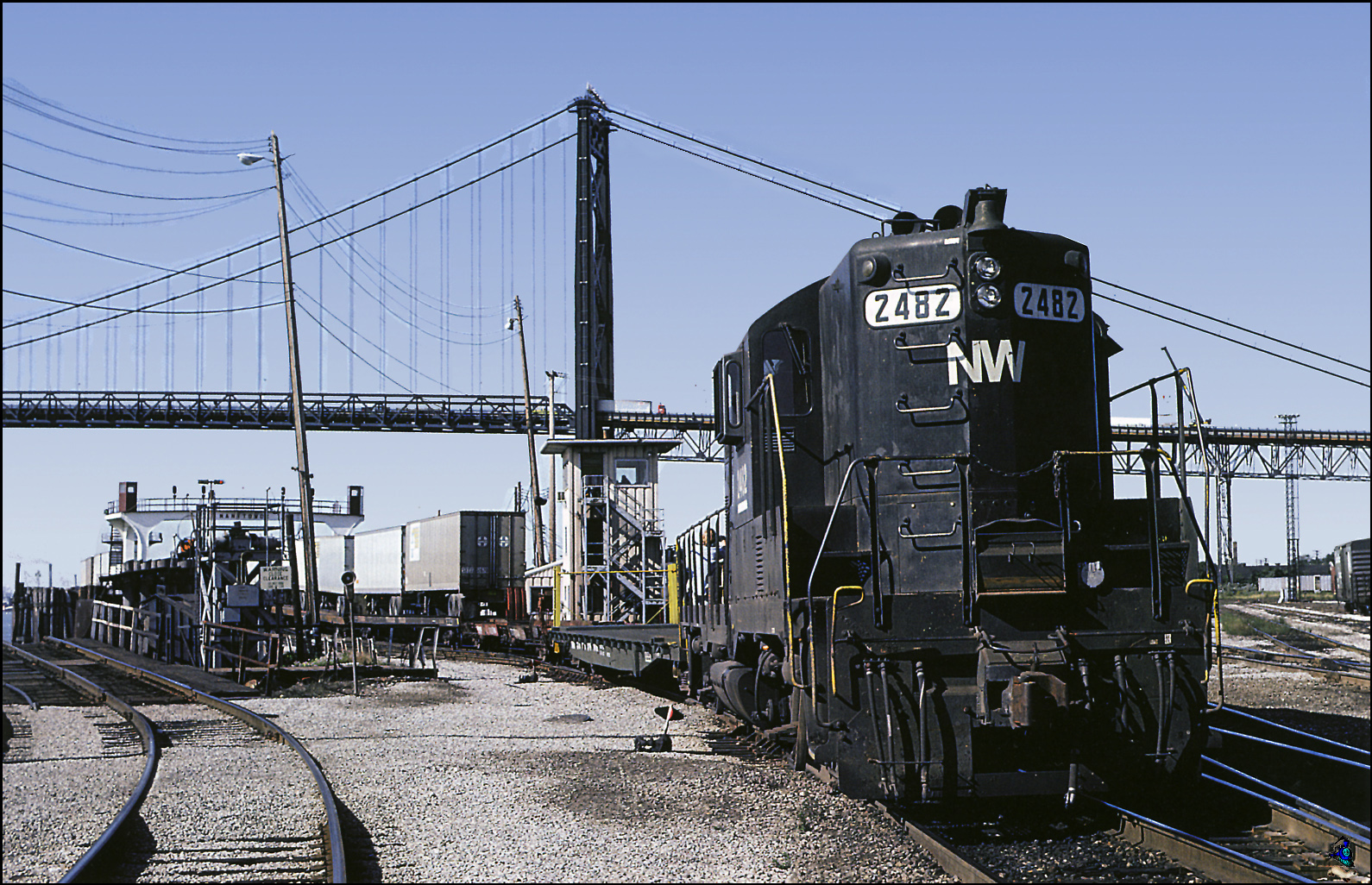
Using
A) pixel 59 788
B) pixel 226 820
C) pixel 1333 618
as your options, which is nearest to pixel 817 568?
pixel 226 820

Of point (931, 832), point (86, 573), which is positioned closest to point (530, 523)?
point (86, 573)

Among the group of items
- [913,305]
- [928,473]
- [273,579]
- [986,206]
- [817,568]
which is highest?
[986,206]

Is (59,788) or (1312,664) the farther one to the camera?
(1312,664)

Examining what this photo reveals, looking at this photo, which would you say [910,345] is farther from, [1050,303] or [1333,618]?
[1333,618]

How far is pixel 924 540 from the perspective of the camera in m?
7.61

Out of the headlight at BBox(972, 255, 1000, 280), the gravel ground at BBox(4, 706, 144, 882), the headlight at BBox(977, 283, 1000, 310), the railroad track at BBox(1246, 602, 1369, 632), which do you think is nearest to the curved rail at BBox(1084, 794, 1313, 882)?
the headlight at BBox(977, 283, 1000, 310)

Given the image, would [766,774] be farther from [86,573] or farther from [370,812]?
[86,573]

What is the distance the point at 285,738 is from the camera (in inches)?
489

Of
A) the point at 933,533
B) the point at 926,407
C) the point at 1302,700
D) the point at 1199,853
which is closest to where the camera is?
the point at 1199,853

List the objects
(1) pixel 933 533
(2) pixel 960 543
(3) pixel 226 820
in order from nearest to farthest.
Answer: (2) pixel 960 543
(1) pixel 933 533
(3) pixel 226 820

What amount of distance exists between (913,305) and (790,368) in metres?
1.16

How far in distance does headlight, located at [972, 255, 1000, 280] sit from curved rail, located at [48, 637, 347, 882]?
5.10 m

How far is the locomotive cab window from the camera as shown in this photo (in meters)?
8.63

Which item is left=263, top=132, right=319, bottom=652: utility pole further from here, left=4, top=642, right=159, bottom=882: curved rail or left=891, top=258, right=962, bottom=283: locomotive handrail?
left=891, top=258, right=962, bottom=283: locomotive handrail
